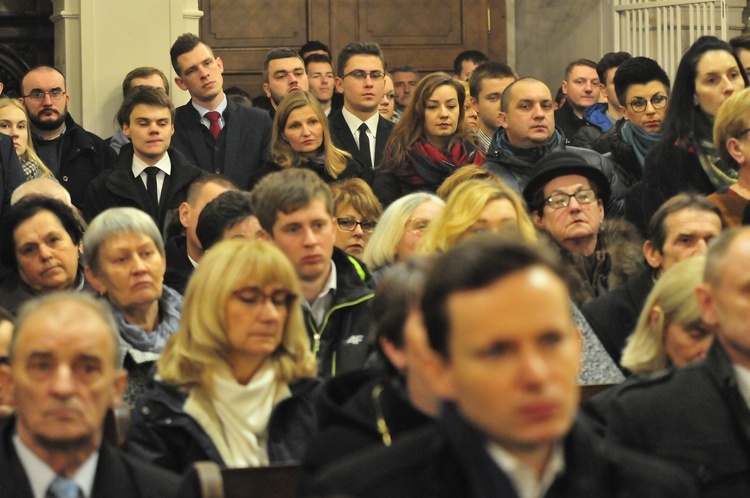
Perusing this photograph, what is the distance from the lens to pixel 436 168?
21.2ft

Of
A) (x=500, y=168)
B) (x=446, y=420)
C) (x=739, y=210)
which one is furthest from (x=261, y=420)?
(x=500, y=168)

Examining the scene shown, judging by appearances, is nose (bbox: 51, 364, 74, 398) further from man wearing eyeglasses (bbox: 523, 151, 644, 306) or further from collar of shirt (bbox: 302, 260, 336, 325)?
man wearing eyeglasses (bbox: 523, 151, 644, 306)

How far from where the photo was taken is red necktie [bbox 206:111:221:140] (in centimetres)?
717

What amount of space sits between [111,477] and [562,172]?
3.00 metres

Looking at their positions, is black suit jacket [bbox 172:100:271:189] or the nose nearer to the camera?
the nose

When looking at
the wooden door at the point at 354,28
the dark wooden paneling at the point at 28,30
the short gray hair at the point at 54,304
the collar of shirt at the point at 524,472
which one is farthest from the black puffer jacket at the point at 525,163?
the dark wooden paneling at the point at 28,30

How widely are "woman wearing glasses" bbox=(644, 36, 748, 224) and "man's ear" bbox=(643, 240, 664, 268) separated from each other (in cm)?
81

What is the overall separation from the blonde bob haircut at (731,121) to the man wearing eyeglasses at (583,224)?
18.1 inches

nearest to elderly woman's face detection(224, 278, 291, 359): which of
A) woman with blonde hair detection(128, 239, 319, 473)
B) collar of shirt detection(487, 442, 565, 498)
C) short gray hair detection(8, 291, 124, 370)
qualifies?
woman with blonde hair detection(128, 239, 319, 473)

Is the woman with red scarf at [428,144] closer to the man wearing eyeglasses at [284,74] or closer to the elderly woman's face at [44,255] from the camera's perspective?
the man wearing eyeglasses at [284,74]

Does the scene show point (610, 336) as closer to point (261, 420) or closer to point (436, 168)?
point (261, 420)

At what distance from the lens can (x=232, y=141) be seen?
23.2 ft

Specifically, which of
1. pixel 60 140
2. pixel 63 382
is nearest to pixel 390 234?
pixel 63 382

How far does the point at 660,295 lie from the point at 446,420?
1.58 metres
